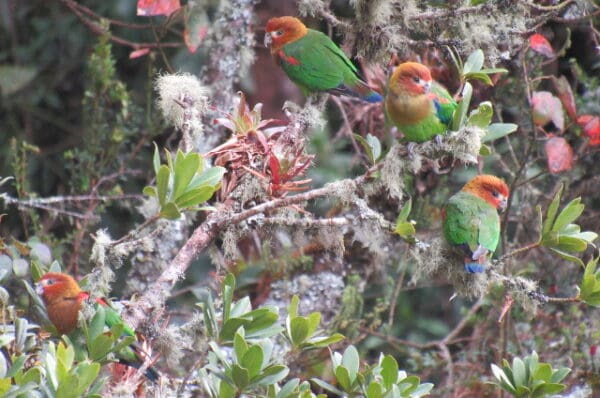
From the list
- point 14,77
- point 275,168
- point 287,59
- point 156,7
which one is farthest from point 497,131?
point 14,77

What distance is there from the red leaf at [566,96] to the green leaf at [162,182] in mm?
1584

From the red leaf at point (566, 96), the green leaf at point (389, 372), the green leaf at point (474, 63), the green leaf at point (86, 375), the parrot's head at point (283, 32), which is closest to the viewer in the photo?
the green leaf at point (86, 375)

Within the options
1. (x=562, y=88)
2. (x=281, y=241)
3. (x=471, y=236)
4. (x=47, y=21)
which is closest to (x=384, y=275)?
(x=281, y=241)

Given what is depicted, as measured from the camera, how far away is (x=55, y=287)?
174cm

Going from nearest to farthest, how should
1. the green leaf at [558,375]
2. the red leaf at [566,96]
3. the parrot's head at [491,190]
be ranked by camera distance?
the green leaf at [558,375], the parrot's head at [491,190], the red leaf at [566,96]

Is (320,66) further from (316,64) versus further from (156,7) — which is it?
(156,7)

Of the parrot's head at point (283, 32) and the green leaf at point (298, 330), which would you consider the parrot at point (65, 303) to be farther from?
the parrot's head at point (283, 32)

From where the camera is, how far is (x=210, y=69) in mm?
2838

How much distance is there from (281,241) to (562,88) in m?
1.06

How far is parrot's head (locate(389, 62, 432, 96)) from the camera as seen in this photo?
1954 mm

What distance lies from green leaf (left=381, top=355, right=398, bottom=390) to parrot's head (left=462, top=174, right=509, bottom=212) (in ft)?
1.86

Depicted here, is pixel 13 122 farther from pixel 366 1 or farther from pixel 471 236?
pixel 471 236

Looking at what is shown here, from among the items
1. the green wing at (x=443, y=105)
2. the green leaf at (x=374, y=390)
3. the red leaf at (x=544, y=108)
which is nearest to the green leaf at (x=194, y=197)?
the green leaf at (x=374, y=390)

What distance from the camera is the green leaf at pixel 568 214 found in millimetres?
1806
